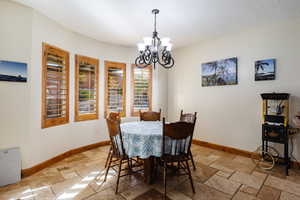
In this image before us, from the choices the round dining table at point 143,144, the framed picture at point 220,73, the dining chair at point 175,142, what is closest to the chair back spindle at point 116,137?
the round dining table at point 143,144

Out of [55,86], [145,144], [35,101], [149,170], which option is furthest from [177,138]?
[55,86]

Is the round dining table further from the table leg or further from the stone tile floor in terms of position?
the stone tile floor

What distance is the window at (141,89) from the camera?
4.29 m

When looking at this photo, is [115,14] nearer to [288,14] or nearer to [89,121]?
[89,121]

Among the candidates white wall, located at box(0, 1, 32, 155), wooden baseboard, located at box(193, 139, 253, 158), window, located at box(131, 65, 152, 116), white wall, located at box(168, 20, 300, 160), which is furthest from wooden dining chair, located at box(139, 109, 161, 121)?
white wall, located at box(0, 1, 32, 155)

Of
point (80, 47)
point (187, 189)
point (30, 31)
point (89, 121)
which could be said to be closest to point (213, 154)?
point (187, 189)

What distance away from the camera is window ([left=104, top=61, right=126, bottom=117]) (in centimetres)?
393

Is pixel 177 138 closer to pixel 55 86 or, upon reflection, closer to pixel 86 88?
pixel 55 86

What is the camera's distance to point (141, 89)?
436 centimetres

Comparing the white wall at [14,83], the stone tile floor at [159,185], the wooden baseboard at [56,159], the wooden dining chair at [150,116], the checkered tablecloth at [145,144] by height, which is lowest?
the stone tile floor at [159,185]

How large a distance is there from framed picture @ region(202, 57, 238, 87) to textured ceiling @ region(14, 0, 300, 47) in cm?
66

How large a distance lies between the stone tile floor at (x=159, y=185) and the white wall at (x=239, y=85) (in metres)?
0.86

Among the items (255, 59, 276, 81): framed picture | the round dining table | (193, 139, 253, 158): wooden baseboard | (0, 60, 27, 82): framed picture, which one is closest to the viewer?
the round dining table

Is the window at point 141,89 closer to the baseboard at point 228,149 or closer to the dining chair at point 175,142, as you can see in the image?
the baseboard at point 228,149
